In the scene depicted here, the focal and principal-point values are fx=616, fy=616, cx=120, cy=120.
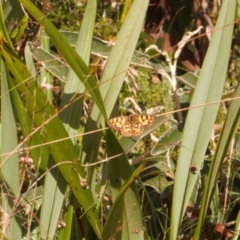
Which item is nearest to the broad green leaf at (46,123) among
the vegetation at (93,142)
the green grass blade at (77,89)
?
the vegetation at (93,142)

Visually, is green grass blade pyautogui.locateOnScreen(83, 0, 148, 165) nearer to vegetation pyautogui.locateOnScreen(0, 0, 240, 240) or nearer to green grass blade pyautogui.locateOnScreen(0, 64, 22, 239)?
vegetation pyautogui.locateOnScreen(0, 0, 240, 240)

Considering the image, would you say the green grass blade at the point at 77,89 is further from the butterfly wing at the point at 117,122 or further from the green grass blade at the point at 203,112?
the green grass blade at the point at 203,112

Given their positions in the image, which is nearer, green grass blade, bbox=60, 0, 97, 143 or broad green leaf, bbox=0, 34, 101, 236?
broad green leaf, bbox=0, 34, 101, 236

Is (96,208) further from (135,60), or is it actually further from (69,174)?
(135,60)

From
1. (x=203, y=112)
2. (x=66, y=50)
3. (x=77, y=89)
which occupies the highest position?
(x=66, y=50)

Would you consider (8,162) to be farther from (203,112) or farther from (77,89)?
(203,112)

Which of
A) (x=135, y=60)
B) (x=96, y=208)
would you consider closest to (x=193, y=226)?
(x=96, y=208)

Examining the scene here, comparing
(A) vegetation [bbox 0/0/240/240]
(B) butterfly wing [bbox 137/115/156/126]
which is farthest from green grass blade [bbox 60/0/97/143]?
(B) butterfly wing [bbox 137/115/156/126]

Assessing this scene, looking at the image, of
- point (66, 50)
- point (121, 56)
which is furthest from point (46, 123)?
point (121, 56)

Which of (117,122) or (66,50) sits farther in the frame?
(117,122)

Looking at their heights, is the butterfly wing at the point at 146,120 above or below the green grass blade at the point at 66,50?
below

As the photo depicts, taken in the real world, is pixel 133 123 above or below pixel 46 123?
below
